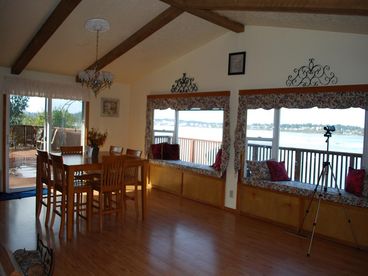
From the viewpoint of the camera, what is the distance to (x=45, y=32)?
428 centimetres

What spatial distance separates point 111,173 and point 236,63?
2.70m

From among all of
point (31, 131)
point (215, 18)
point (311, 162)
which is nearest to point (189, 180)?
point (311, 162)

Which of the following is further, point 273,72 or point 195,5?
point 273,72

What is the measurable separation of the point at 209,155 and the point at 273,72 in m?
2.13

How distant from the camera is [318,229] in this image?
4031 millimetres

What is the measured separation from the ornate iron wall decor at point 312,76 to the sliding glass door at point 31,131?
440 cm

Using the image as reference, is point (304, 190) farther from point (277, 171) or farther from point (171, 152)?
point (171, 152)

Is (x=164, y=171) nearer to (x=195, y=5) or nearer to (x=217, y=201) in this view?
(x=217, y=201)

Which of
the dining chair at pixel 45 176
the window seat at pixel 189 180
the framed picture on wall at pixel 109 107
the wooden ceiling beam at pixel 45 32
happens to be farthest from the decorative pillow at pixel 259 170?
the framed picture on wall at pixel 109 107

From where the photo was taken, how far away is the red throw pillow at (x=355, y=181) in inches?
148

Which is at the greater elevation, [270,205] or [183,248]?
[270,205]

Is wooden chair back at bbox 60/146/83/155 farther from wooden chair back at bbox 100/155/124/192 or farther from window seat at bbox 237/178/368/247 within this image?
window seat at bbox 237/178/368/247

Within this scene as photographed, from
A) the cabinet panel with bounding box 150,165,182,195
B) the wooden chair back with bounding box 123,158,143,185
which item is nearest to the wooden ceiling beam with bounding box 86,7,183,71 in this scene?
the wooden chair back with bounding box 123,158,143,185

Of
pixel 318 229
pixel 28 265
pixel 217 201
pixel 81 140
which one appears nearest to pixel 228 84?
pixel 217 201
